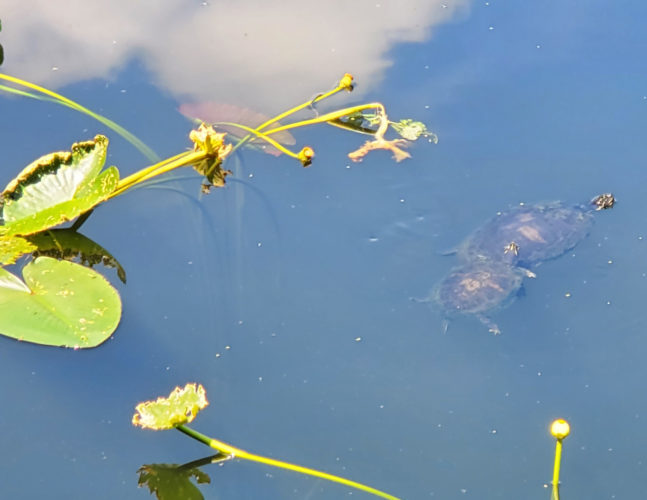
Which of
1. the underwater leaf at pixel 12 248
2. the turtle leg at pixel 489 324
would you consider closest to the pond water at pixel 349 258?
the turtle leg at pixel 489 324

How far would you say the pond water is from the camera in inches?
69.7

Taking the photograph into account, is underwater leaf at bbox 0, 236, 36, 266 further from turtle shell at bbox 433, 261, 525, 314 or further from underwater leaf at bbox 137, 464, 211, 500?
turtle shell at bbox 433, 261, 525, 314

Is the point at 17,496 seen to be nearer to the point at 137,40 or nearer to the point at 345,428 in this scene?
the point at 345,428

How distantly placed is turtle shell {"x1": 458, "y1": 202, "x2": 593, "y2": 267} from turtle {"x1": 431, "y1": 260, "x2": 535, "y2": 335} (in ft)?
0.10

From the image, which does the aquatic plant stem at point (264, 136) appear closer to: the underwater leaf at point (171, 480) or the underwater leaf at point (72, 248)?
the underwater leaf at point (72, 248)

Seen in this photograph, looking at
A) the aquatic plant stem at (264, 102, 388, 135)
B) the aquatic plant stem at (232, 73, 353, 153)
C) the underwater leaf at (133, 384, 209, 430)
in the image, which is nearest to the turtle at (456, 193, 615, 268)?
the aquatic plant stem at (264, 102, 388, 135)

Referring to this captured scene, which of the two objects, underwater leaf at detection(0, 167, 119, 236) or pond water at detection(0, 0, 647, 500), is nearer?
pond water at detection(0, 0, 647, 500)

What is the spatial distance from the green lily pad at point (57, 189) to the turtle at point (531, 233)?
1051mm

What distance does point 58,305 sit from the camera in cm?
192

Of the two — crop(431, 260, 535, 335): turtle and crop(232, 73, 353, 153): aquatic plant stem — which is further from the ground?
crop(232, 73, 353, 153): aquatic plant stem

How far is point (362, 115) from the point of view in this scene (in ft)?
8.25

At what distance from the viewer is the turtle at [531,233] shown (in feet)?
7.43

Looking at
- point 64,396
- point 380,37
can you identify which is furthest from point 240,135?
point 64,396

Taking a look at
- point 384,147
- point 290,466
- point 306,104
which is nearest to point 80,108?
point 306,104
